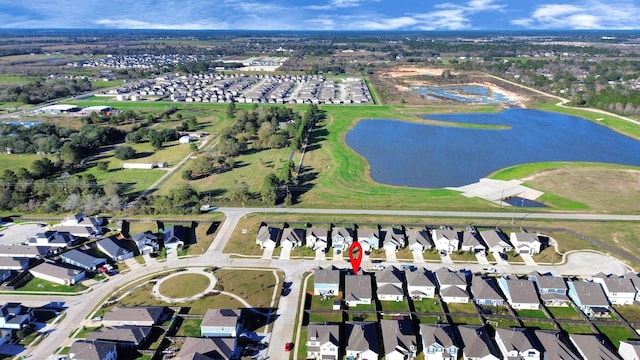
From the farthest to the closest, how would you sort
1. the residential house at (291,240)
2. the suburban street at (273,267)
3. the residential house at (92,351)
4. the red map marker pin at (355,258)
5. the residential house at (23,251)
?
the residential house at (291,240)
the residential house at (23,251)
the red map marker pin at (355,258)
the suburban street at (273,267)
the residential house at (92,351)

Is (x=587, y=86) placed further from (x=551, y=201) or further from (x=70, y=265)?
(x=70, y=265)

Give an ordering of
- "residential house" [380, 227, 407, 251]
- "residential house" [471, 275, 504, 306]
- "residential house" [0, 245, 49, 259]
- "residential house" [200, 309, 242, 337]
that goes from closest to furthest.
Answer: "residential house" [200, 309, 242, 337], "residential house" [471, 275, 504, 306], "residential house" [0, 245, 49, 259], "residential house" [380, 227, 407, 251]

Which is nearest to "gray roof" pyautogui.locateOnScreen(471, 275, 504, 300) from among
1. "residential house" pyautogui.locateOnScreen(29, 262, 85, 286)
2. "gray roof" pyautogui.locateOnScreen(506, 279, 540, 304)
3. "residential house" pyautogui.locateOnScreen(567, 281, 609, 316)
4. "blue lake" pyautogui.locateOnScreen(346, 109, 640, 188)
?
"gray roof" pyautogui.locateOnScreen(506, 279, 540, 304)

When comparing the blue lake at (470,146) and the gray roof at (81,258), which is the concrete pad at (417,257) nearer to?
the blue lake at (470,146)

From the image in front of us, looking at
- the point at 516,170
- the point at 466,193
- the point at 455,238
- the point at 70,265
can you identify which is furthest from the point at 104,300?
the point at 516,170

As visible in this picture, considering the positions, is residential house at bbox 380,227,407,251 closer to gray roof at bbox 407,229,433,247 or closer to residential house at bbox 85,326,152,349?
gray roof at bbox 407,229,433,247

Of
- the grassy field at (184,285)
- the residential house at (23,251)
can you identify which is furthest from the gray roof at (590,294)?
the residential house at (23,251)

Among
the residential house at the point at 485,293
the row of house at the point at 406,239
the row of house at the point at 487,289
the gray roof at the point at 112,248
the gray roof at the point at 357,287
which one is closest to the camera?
the row of house at the point at 487,289
